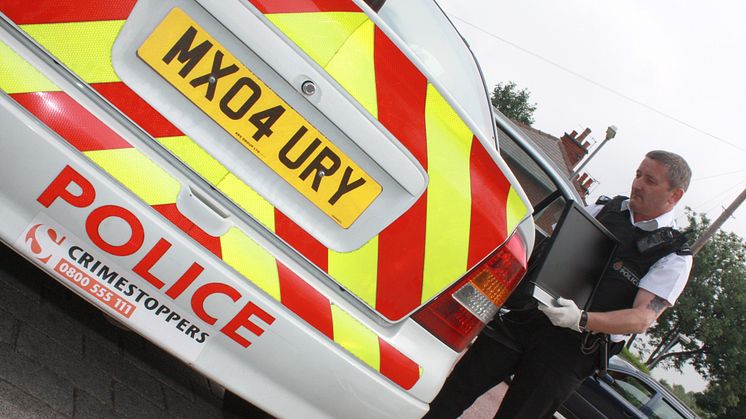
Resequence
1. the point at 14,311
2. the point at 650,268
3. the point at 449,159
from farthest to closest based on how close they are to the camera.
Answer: the point at 650,268, the point at 14,311, the point at 449,159

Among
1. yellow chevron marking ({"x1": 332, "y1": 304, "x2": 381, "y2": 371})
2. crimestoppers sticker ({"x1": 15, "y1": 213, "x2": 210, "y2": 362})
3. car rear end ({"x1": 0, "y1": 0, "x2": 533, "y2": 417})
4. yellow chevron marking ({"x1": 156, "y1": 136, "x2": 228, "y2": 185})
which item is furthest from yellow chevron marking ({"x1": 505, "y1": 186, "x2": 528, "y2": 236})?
crimestoppers sticker ({"x1": 15, "y1": 213, "x2": 210, "y2": 362})

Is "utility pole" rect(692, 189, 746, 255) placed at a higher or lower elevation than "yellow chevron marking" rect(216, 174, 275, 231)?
higher

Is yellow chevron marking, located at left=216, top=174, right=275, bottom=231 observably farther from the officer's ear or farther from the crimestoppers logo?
the officer's ear

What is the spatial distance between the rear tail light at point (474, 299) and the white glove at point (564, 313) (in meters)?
0.59

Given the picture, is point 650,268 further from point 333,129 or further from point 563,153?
point 563,153

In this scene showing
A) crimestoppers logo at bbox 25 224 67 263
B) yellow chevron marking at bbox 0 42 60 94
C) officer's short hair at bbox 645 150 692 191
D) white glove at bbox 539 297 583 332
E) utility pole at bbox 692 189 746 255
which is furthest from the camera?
utility pole at bbox 692 189 746 255

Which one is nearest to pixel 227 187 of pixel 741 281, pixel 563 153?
pixel 563 153

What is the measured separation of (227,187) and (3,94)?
61cm

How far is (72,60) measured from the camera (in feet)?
5.60

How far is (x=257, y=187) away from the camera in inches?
73.7

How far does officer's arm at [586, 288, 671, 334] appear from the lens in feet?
9.63

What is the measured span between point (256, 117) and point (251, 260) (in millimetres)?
411

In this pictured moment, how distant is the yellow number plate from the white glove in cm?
128

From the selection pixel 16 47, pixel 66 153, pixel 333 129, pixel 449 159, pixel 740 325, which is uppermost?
pixel 740 325
